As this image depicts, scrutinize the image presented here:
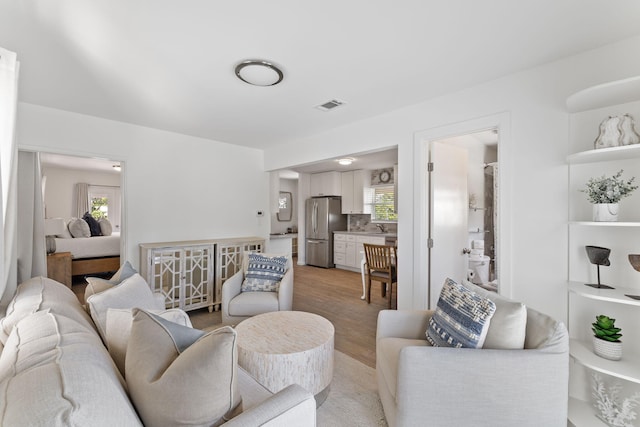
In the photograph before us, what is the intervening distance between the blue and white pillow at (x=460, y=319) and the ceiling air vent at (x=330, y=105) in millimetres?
1958

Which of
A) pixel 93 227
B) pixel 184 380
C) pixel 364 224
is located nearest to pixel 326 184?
pixel 364 224

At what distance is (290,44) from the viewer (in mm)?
1799

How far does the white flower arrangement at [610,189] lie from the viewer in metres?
1.65

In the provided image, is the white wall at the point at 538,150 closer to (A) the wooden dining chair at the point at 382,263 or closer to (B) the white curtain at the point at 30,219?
(A) the wooden dining chair at the point at 382,263

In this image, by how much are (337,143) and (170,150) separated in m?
2.26

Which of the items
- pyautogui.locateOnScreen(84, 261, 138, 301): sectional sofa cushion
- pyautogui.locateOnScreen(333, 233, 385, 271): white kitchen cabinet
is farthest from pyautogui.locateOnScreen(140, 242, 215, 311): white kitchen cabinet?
pyautogui.locateOnScreen(333, 233, 385, 271): white kitchen cabinet

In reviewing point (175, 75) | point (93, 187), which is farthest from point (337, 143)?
point (93, 187)

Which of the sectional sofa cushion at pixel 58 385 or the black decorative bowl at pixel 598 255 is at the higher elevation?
the black decorative bowl at pixel 598 255

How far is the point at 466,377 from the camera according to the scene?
1.35 m

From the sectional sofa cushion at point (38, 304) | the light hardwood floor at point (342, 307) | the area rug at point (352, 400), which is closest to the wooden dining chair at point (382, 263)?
the light hardwood floor at point (342, 307)

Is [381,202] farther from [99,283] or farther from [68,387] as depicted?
[68,387]

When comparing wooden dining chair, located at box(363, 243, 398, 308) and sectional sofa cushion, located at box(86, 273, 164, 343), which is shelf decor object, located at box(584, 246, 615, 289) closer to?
wooden dining chair, located at box(363, 243, 398, 308)

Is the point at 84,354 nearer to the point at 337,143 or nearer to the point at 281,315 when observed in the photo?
the point at 281,315

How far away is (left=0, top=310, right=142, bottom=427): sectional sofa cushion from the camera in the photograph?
2.09ft
